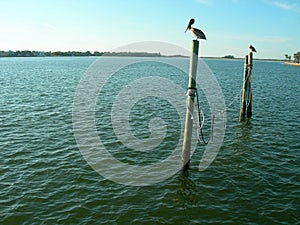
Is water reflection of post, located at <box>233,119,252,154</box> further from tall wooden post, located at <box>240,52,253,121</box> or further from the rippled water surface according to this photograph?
tall wooden post, located at <box>240,52,253,121</box>

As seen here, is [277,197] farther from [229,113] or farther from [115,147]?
[229,113]

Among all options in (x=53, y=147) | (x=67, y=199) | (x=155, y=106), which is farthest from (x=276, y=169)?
(x=155, y=106)

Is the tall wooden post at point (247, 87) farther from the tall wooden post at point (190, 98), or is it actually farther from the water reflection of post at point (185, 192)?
the water reflection of post at point (185, 192)

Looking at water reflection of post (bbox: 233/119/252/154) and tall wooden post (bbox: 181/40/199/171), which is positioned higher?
tall wooden post (bbox: 181/40/199/171)

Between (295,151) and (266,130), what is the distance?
411 cm

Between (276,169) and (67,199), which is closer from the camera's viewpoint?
(67,199)

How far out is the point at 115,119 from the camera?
22.5m

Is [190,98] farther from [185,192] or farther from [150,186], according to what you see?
[150,186]

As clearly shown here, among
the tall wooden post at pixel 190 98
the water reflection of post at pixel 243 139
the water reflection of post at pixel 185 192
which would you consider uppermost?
the tall wooden post at pixel 190 98

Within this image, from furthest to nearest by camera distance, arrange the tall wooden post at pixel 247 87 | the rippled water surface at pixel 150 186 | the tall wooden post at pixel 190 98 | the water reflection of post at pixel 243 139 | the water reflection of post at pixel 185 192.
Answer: the tall wooden post at pixel 247 87 < the water reflection of post at pixel 243 139 < the tall wooden post at pixel 190 98 < the water reflection of post at pixel 185 192 < the rippled water surface at pixel 150 186

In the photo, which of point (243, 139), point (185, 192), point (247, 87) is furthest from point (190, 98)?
point (247, 87)

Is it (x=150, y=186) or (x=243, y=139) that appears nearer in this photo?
(x=150, y=186)

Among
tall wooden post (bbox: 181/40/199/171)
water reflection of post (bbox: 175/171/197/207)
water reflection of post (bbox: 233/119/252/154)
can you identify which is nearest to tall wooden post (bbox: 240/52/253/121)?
water reflection of post (bbox: 233/119/252/154)

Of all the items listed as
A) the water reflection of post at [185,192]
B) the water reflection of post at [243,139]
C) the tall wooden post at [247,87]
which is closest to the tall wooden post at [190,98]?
the water reflection of post at [185,192]
